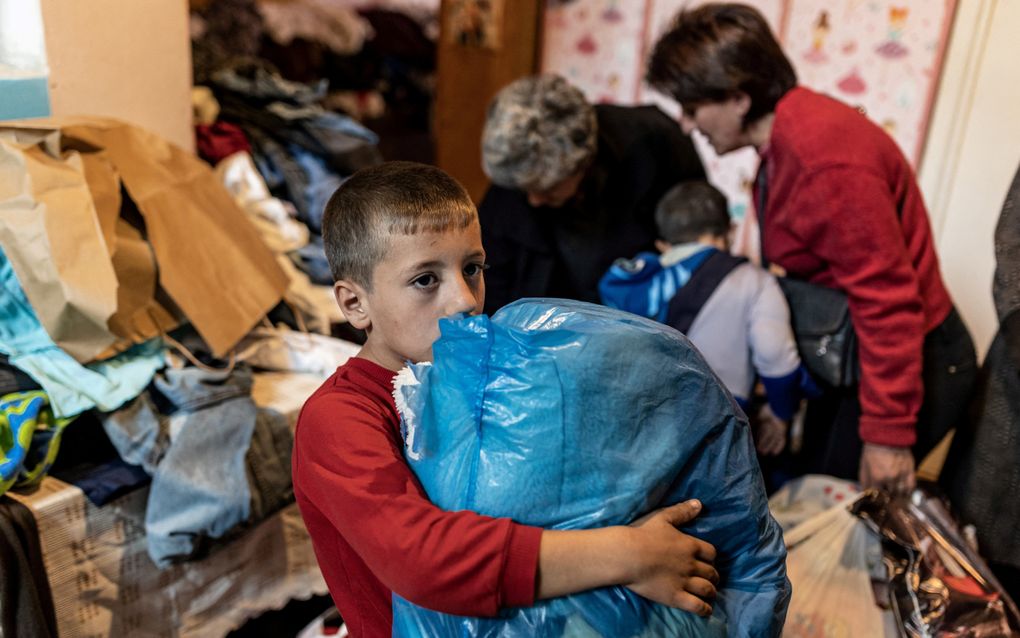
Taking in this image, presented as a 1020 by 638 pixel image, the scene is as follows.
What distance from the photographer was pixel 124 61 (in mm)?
1904

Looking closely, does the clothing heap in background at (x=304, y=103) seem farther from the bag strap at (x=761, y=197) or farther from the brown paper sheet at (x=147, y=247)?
the bag strap at (x=761, y=197)

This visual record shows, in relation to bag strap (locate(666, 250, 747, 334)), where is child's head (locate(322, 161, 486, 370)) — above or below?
above

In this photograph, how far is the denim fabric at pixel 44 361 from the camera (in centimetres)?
142

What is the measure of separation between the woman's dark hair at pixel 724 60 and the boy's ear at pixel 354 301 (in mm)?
982

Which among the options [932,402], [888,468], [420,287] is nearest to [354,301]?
[420,287]

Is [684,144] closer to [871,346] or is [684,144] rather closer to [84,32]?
[871,346]

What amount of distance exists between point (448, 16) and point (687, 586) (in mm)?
3039

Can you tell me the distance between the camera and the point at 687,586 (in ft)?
2.68

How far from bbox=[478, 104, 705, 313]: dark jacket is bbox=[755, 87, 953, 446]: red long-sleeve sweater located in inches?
18.6

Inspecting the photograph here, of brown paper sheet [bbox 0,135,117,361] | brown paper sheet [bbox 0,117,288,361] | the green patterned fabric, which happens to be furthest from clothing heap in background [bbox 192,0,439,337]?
the green patterned fabric

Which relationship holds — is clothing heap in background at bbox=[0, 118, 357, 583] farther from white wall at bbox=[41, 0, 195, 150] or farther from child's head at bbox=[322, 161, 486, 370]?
child's head at bbox=[322, 161, 486, 370]

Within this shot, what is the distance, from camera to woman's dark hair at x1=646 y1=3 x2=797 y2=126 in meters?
1.65

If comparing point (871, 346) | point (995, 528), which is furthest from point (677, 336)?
point (995, 528)

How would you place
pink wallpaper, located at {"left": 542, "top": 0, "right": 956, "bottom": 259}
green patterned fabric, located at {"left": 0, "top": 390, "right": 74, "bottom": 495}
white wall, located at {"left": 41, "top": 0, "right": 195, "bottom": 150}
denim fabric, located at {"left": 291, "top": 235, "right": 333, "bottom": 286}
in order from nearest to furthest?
green patterned fabric, located at {"left": 0, "top": 390, "right": 74, "bottom": 495}, white wall, located at {"left": 41, "top": 0, "right": 195, "bottom": 150}, denim fabric, located at {"left": 291, "top": 235, "right": 333, "bottom": 286}, pink wallpaper, located at {"left": 542, "top": 0, "right": 956, "bottom": 259}
